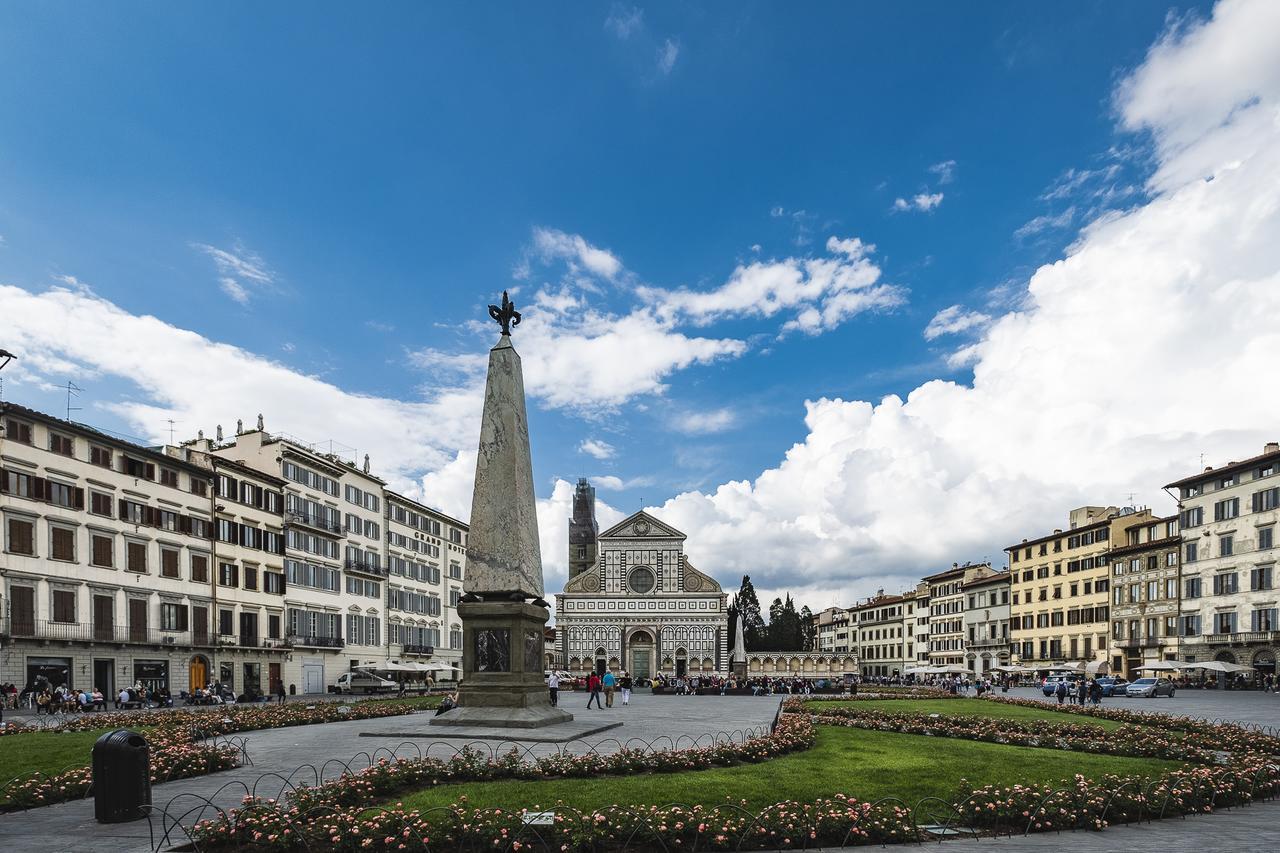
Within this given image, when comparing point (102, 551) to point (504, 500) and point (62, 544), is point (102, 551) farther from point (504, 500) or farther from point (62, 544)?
point (504, 500)

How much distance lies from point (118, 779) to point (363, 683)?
1825 inches

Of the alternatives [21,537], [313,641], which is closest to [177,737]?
[21,537]

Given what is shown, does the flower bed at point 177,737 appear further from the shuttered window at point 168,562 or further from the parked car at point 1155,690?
the parked car at point 1155,690

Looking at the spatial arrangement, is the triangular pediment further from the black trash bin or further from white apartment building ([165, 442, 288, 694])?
the black trash bin

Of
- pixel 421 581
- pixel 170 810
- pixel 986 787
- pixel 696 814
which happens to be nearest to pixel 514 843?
pixel 696 814

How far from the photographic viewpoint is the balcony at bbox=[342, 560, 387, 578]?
6033cm

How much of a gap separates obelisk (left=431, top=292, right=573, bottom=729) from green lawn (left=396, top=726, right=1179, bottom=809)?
5.82m

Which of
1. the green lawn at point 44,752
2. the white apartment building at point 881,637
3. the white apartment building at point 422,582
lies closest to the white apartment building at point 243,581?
the white apartment building at point 422,582

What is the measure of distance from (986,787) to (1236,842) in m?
2.68

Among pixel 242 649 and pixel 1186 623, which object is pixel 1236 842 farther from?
pixel 1186 623

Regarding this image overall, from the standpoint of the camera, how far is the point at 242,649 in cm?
4922

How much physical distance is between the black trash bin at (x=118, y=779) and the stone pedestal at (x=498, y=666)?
853cm

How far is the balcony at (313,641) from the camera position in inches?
2119

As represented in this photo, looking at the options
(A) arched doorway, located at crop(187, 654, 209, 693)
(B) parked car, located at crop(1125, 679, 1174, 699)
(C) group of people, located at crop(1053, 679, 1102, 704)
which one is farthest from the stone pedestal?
(B) parked car, located at crop(1125, 679, 1174, 699)
